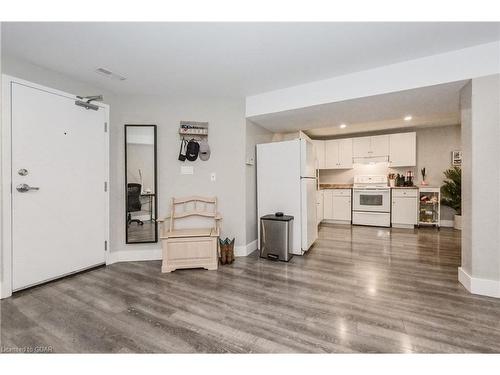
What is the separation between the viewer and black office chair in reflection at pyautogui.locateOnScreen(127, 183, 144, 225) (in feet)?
10.0

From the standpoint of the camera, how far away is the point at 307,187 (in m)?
3.25

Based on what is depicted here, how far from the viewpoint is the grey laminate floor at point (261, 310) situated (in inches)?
56.4

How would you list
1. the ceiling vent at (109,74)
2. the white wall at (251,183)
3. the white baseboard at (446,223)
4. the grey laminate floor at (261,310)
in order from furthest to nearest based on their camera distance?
the white baseboard at (446,223) < the white wall at (251,183) < the ceiling vent at (109,74) < the grey laminate floor at (261,310)

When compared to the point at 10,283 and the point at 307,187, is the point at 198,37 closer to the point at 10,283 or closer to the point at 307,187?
the point at 307,187

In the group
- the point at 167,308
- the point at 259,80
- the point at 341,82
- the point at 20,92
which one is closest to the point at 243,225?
the point at 167,308

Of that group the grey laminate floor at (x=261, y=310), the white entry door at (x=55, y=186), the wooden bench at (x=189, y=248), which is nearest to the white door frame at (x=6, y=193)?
the white entry door at (x=55, y=186)

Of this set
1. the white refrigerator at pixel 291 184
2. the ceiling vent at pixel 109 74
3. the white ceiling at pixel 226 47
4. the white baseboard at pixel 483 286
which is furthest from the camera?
the white refrigerator at pixel 291 184

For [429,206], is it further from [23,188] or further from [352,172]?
[23,188]

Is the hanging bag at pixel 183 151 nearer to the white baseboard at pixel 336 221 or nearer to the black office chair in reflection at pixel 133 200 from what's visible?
the black office chair in reflection at pixel 133 200

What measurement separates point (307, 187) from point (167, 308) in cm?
229

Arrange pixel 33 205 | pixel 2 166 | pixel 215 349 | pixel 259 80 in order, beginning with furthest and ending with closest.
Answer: pixel 259 80
pixel 33 205
pixel 2 166
pixel 215 349

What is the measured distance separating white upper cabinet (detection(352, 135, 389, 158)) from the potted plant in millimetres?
1334

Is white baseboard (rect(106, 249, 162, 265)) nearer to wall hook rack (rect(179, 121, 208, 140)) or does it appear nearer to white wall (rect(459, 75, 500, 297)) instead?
wall hook rack (rect(179, 121, 208, 140))

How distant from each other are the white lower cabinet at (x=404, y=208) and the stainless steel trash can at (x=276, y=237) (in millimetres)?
3281
